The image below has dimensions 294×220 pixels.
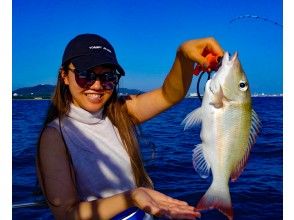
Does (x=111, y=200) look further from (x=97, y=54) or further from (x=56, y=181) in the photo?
(x=97, y=54)

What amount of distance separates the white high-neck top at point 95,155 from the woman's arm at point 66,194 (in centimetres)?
15

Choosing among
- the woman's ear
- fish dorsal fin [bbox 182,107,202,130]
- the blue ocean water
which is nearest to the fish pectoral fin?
fish dorsal fin [bbox 182,107,202,130]

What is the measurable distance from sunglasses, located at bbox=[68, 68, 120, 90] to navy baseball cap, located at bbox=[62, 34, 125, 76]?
0.05 meters

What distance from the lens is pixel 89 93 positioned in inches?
133

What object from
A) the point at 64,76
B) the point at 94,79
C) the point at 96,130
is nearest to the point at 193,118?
the point at 94,79

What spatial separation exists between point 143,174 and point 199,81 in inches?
41.3

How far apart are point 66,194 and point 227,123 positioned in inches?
47.4

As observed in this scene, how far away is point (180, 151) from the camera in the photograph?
43.6 ft

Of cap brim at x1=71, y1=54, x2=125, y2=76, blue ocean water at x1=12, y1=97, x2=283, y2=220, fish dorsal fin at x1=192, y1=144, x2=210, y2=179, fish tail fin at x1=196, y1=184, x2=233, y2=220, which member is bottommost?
blue ocean water at x1=12, y1=97, x2=283, y2=220

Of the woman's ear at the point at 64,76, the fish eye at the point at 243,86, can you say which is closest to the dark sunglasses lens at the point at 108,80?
the woman's ear at the point at 64,76

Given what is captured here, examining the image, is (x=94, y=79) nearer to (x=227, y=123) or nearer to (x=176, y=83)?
(x=176, y=83)

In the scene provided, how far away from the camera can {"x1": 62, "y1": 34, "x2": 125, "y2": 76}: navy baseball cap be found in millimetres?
3230

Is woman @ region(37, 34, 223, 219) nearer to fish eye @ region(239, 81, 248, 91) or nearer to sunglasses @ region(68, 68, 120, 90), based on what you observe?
sunglasses @ region(68, 68, 120, 90)
